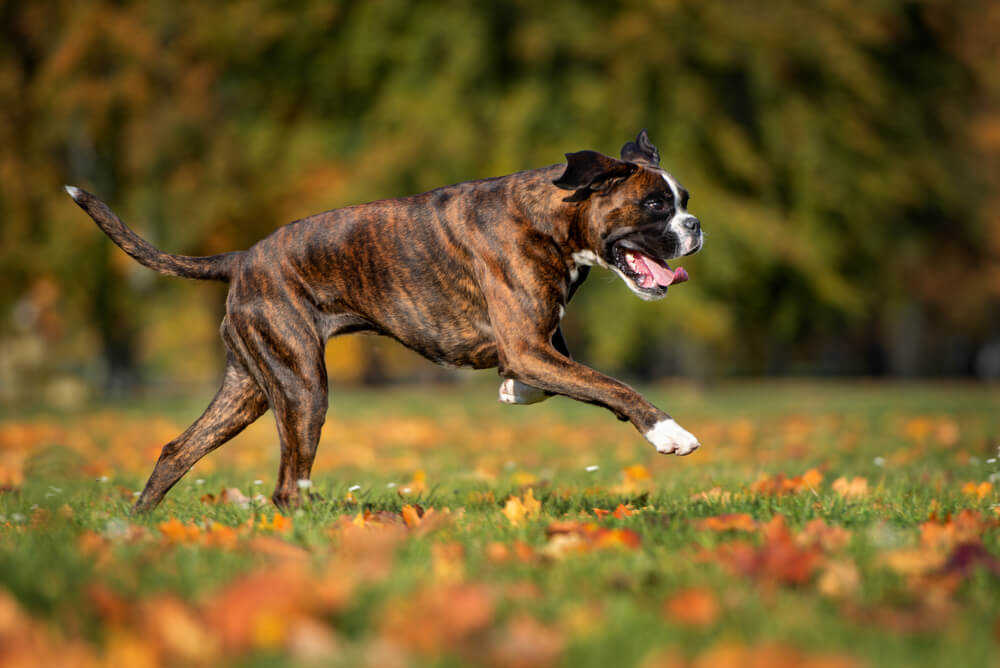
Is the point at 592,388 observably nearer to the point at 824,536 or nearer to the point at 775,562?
the point at 824,536

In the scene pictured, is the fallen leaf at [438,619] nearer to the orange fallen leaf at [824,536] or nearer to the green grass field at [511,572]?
the green grass field at [511,572]

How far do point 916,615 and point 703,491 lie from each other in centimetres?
251

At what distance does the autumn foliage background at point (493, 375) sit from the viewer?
224cm

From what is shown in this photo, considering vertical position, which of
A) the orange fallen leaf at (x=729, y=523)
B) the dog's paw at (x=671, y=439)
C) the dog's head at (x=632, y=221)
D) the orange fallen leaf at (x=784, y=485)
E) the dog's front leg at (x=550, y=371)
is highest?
the dog's head at (x=632, y=221)

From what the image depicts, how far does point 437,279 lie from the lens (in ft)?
14.9

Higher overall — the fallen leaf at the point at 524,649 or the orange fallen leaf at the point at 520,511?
the fallen leaf at the point at 524,649

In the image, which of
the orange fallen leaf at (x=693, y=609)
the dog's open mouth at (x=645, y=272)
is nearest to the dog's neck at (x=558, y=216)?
the dog's open mouth at (x=645, y=272)

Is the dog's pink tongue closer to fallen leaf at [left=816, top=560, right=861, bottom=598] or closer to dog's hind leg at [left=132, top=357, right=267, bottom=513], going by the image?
dog's hind leg at [left=132, top=357, right=267, bottom=513]

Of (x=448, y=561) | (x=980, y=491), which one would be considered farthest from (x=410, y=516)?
(x=980, y=491)

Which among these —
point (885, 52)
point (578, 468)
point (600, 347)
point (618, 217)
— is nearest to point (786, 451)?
point (578, 468)

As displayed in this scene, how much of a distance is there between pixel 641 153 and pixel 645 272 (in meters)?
0.79

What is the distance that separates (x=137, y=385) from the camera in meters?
23.2

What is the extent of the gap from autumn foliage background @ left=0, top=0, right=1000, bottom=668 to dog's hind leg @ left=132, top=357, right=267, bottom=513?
0.21 metres

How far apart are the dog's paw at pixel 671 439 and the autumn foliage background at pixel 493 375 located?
275mm
